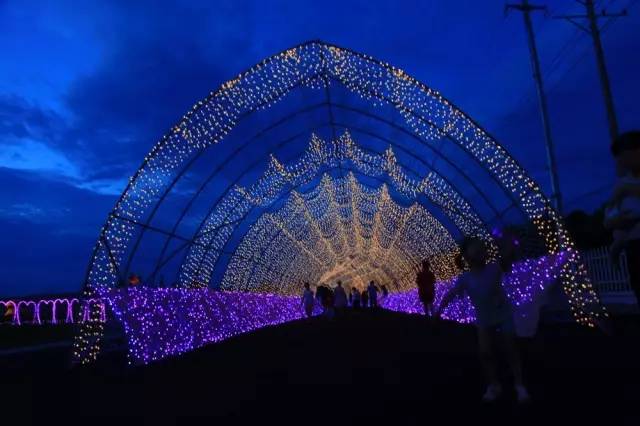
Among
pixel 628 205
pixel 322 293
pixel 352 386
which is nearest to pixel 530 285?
pixel 352 386

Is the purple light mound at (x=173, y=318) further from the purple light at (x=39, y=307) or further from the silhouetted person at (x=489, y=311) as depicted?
the purple light at (x=39, y=307)

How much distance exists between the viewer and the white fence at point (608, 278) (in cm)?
1352

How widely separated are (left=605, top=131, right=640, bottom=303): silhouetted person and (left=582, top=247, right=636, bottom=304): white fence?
10504 mm

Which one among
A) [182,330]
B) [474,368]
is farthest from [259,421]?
[182,330]

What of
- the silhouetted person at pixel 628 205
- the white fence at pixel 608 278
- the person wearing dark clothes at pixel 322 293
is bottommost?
the silhouetted person at pixel 628 205

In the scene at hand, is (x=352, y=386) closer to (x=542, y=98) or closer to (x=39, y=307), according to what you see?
(x=542, y=98)

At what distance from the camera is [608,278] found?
14.7 metres

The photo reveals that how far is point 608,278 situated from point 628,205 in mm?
12479

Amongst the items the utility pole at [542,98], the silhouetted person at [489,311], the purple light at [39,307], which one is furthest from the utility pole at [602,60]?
the purple light at [39,307]

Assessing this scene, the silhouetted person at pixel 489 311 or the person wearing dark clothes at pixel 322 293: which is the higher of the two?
the person wearing dark clothes at pixel 322 293

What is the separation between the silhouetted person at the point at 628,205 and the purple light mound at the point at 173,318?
805 cm

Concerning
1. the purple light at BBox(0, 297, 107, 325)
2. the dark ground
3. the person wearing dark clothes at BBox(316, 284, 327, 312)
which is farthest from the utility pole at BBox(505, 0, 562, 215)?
the purple light at BBox(0, 297, 107, 325)

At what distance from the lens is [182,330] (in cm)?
1227

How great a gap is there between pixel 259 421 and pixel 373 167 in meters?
15.4
